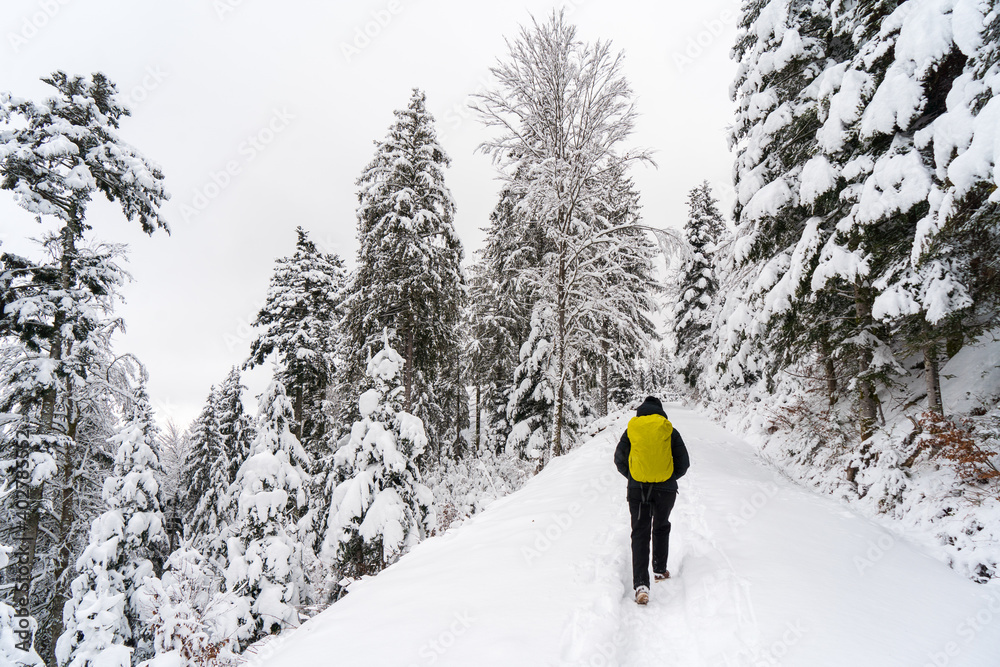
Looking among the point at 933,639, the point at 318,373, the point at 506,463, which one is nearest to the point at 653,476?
the point at 933,639

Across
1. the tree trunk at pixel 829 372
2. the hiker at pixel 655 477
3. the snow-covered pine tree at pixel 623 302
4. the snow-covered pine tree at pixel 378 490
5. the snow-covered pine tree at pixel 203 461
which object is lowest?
the snow-covered pine tree at pixel 203 461

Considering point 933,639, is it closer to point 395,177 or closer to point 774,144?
point 774,144

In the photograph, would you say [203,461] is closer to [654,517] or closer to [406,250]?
[406,250]

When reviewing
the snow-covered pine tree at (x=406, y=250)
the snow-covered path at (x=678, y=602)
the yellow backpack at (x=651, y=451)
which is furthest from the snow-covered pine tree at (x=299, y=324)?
the yellow backpack at (x=651, y=451)

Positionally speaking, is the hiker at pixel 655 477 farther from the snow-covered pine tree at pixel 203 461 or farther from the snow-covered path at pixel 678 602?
the snow-covered pine tree at pixel 203 461

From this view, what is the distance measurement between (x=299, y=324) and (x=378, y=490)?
31.1 feet

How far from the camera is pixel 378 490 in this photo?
9.77 meters

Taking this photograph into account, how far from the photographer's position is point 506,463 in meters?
17.3

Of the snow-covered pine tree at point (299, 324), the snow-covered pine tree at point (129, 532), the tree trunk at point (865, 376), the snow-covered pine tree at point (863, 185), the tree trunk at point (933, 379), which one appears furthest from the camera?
the snow-covered pine tree at point (299, 324)

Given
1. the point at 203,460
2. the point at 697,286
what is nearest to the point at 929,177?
the point at 697,286

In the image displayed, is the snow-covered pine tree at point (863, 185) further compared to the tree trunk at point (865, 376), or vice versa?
the tree trunk at point (865, 376)

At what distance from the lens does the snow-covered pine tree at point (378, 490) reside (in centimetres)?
934

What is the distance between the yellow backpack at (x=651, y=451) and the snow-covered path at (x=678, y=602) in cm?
108

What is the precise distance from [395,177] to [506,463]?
1111cm
